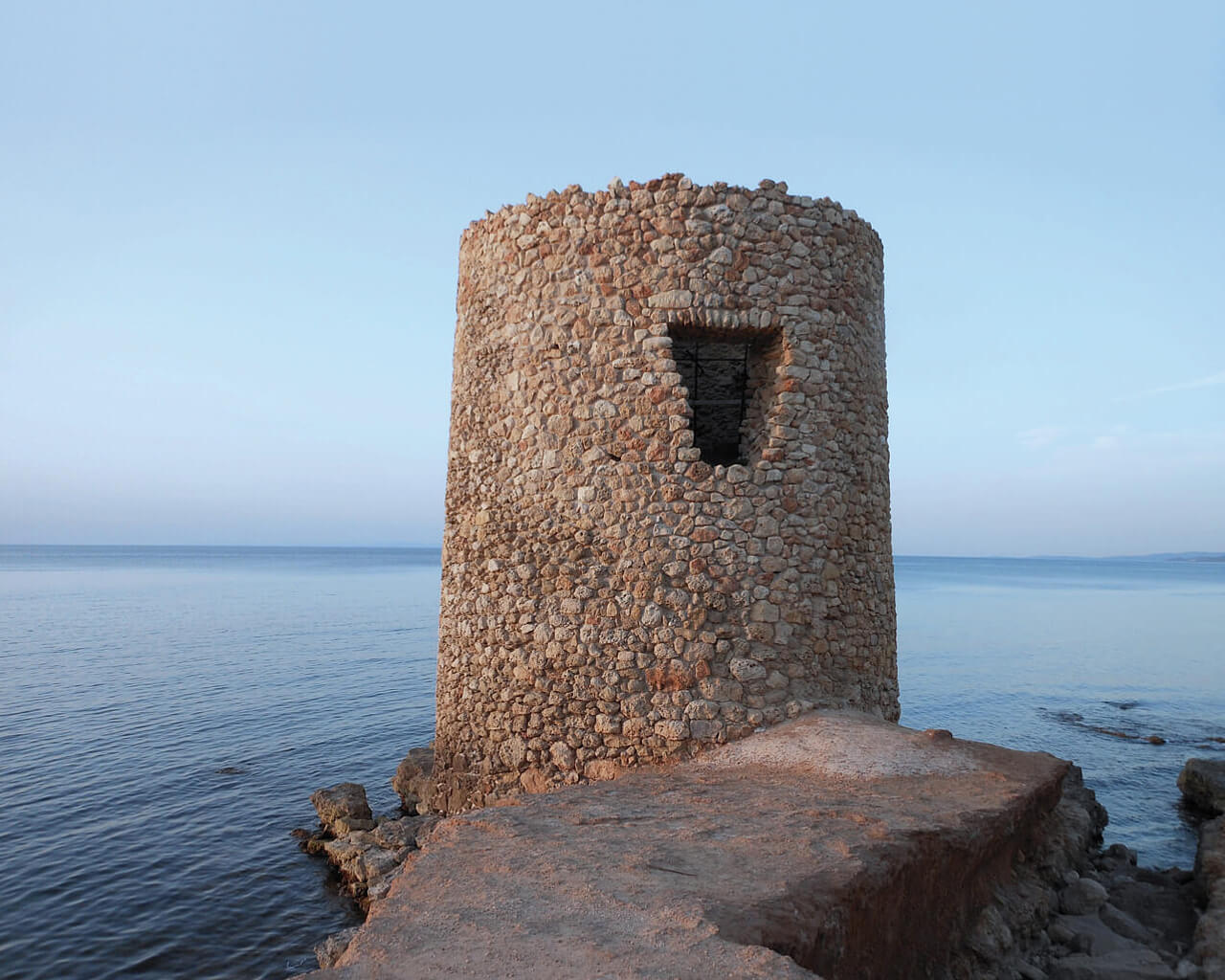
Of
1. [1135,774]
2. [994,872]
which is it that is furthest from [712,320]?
[1135,774]

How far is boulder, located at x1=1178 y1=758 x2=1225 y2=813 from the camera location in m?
12.5

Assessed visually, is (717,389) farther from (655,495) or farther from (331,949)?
(331,949)

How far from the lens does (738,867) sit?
4.41m

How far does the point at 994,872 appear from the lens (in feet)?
19.1

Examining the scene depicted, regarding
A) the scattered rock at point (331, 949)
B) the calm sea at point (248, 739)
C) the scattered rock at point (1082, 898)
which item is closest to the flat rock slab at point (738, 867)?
the scattered rock at point (1082, 898)

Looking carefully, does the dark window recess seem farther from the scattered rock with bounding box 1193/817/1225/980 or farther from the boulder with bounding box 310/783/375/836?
the boulder with bounding box 310/783/375/836

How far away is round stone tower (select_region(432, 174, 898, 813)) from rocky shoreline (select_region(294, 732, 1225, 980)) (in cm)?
167

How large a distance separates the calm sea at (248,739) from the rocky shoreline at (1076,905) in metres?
0.97

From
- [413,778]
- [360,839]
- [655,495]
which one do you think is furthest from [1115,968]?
[413,778]

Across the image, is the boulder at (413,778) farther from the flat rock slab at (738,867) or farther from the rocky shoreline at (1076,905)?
the flat rock slab at (738,867)

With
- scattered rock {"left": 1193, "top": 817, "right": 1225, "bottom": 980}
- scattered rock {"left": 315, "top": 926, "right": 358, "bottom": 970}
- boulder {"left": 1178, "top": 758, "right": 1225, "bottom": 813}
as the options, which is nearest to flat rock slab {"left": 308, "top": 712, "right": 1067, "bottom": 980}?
scattered rock {"left": 1193, "top": 817, "right": 1225, "bottom": 980}

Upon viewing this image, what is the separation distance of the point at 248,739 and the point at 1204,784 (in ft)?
54.5

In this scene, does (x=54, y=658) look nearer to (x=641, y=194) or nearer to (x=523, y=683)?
(x=523, y=683)

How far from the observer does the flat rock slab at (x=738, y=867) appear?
136 inches
